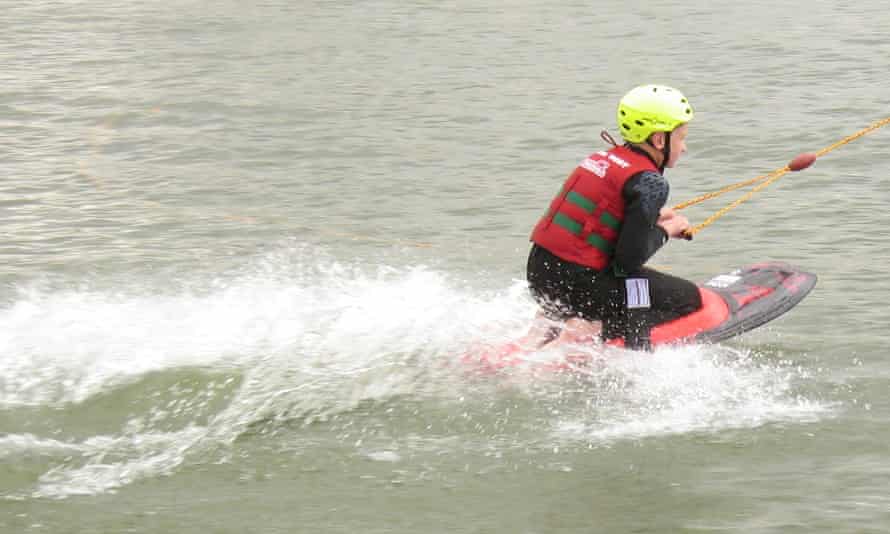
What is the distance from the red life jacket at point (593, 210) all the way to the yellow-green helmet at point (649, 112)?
0.46ft

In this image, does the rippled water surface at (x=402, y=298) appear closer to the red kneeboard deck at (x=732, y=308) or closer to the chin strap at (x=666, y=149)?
the red kneeboard deck at (x=732, y=308)

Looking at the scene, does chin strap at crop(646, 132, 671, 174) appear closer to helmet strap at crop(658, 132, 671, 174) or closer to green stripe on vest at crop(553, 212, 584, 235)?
helmet strap at crop(658, 132, 671, 174)

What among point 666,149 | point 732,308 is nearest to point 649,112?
point 666,149

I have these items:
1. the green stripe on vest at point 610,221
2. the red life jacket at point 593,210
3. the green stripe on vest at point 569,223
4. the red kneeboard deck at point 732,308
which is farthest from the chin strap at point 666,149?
the red kneeboard deck at point 732,308

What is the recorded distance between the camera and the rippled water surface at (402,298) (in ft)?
23.7

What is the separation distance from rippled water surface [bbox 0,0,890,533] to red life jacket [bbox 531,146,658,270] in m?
0.58

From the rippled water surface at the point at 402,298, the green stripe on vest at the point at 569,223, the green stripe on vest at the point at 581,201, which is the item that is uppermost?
the green stripe on vest at the point at 581,201

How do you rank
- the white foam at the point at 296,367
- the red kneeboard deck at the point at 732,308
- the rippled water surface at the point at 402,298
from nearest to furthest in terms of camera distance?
the rippled water surface at the point at 402,298, the white foam at the point at 296,367, the red kneeboard deck at the point at 732,308

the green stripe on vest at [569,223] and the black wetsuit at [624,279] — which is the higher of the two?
the green stripe on vest at [569,223]

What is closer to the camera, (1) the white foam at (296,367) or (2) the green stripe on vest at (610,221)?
(1) the white foam at (296,367)

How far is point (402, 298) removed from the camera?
10258mm

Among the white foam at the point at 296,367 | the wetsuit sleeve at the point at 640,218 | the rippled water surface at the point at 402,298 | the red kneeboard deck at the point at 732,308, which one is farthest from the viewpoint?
the red kneeboard deck at the point at 732,308

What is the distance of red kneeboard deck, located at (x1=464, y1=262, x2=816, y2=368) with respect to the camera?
869 centimetres

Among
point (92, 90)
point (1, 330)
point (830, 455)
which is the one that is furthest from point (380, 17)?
point (830, 455)
